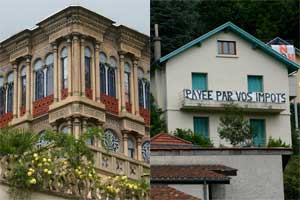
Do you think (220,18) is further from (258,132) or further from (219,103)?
(258,132)

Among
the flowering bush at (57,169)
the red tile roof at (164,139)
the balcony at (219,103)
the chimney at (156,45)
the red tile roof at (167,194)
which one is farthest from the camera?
the balcony at (219,103)

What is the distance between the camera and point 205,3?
10.4ft

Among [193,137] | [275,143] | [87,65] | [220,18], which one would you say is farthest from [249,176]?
[87,65]

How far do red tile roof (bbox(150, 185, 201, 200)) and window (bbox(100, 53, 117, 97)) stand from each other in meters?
0.52

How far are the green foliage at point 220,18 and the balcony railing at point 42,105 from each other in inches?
33.9

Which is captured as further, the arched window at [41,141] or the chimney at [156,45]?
the chimney at [156,45]

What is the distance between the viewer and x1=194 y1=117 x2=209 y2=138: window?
3053 mm

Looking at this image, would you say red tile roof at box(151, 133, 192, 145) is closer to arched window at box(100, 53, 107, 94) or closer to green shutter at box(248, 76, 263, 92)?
green shutter at box(248, 76, 263, 92)

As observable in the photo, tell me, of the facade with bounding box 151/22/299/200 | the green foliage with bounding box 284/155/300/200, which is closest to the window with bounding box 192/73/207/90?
the facade with bounding box 151/22/299/200


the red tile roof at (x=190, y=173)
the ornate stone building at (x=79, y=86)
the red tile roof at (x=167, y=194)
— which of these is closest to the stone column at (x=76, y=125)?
the ornate stone building at (x=79, y=86)

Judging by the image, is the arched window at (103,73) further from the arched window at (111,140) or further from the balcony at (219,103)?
the balcony at (219,103)

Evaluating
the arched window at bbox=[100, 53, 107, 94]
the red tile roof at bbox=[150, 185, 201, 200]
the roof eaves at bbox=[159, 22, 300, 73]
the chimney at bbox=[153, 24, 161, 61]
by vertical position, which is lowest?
the red tile roof at bbox=[150, 185, 201, 200]

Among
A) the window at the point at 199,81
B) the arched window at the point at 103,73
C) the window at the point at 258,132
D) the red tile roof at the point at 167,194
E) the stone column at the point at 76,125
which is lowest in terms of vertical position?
the red tile roof at the point at 167,194

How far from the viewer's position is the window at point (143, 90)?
2162 mm
